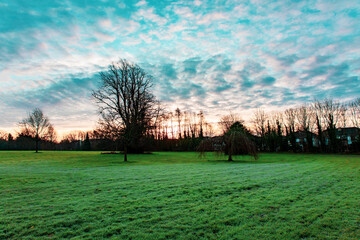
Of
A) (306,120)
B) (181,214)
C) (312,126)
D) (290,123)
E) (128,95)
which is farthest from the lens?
(290,123)

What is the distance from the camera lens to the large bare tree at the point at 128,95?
3384cm

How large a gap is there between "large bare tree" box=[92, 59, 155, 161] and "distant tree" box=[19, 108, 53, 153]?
58.9 feet

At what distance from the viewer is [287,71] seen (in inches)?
780

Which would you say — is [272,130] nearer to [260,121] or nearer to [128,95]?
[260,121]

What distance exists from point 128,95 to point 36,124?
71.9ft

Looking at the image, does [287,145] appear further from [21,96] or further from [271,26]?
[21,96]

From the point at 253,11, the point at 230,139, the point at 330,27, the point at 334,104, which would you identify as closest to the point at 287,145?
the point at 334,104

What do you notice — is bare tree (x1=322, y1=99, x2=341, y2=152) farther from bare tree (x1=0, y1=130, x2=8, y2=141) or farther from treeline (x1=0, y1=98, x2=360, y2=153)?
bare tree (x1=0, y1=130, x2=8, y2=141)

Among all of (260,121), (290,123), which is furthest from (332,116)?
(260,121)

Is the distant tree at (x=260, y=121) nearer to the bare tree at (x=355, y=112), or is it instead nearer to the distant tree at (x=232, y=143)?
the bare tree at (x=355, y=112)

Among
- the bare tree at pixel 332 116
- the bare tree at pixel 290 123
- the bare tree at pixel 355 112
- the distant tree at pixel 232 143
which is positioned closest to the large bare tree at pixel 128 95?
the distant tree at pixel 232 143

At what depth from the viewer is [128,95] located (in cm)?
3609

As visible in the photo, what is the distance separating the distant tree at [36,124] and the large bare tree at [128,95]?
707 inches

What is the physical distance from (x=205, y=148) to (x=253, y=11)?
41.2 feet
